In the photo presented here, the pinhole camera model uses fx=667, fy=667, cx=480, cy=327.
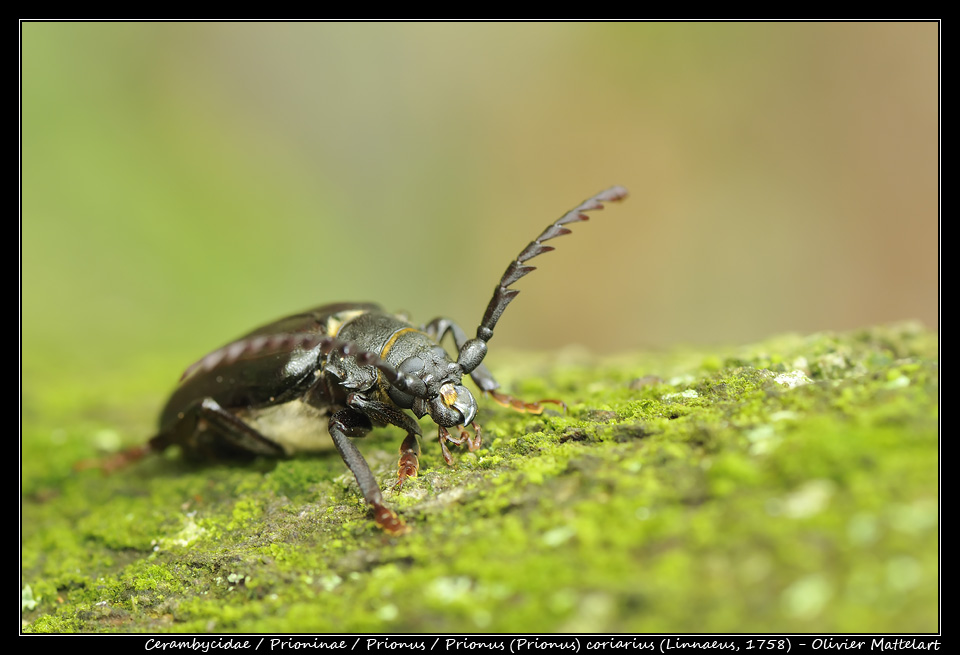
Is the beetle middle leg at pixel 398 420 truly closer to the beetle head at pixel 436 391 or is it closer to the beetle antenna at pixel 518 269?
the beetle head at pixel 436 391

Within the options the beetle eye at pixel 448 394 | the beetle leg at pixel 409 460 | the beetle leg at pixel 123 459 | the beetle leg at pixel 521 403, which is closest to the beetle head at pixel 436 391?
the beetle eye at pixel 448 394

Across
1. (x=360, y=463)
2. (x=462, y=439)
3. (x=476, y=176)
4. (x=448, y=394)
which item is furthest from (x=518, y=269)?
(x=476, y=176)

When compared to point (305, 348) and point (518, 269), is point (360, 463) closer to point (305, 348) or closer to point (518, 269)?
point (305, 348)

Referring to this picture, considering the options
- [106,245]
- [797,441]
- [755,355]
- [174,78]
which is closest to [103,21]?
[174,78]

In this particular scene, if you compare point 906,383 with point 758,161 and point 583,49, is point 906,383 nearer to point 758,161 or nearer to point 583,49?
point 758,161

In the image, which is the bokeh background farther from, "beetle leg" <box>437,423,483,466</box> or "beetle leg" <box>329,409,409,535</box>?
"beetle leg" <box>437,423,483,466</box>
